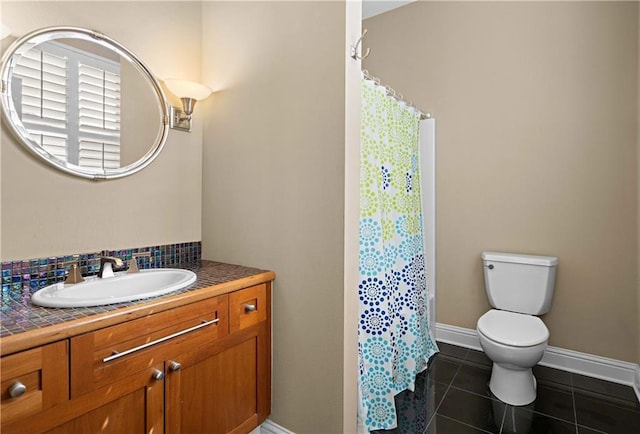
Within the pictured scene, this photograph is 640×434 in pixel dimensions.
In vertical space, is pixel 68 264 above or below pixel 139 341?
above

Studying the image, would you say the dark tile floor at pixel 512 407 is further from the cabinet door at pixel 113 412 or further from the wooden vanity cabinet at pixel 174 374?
the cabinet door at pixel 113 412

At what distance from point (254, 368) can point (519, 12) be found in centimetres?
293

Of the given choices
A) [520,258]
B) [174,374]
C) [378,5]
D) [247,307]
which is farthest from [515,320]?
[378,5]

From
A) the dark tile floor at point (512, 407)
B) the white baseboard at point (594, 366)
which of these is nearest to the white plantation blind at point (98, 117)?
the dark tile floor at point (512, 407)

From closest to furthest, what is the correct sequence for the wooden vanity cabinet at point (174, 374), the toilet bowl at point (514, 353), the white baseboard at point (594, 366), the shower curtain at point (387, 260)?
the wooden vanity cabinet at point (174, 374) → the shower curtain at point (387, 260) → the toilet bowl at point (514, 353) → the white baseboard at point (594, 366)

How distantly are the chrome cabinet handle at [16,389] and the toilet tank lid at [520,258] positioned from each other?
2.53 metres

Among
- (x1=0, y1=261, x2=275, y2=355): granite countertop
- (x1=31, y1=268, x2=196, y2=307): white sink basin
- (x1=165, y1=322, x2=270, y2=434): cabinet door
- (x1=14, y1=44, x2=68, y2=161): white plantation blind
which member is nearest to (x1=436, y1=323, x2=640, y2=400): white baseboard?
(x1=165, y1=322, x2=270, y2=434): cabinet door

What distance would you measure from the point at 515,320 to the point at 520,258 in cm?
44

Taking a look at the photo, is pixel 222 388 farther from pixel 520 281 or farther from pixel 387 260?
pixel 520 281

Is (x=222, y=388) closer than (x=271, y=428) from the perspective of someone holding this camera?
Yes

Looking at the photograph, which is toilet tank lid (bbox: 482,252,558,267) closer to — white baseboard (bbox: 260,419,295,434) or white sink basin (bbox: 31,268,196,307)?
white baseboard (bbox: 260,419,295,434)

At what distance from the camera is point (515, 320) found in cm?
214

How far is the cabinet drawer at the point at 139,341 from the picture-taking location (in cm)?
96

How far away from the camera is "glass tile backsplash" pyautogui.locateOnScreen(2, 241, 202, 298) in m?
1.27
